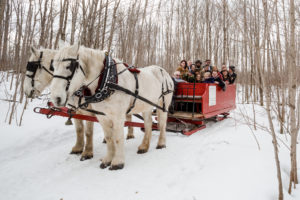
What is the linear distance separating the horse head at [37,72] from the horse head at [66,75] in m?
1.32

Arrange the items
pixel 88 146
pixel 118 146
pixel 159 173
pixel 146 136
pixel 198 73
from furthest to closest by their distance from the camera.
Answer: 1. pixel 198 73
2. pixel 146 136
3. pixel 88 146
4. pixel 118 146
5. pixel 159 173

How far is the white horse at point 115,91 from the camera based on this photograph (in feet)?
7.06

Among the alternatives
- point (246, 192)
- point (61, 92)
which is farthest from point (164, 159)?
point (61, 92)

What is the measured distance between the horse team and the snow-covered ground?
0.31 meters

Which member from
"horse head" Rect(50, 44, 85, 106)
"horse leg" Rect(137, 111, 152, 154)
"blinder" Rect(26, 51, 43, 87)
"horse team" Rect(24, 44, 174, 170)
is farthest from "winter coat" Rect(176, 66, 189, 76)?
"horse head" Rect(50, 44, 85, 106)

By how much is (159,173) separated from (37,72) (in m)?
2.79

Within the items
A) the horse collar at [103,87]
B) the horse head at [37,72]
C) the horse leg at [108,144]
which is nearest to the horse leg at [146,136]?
the horse leg at [108,144]

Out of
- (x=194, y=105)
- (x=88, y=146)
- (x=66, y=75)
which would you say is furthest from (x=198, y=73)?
(x=66, y=75)

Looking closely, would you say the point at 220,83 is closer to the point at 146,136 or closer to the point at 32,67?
the point at 146,136

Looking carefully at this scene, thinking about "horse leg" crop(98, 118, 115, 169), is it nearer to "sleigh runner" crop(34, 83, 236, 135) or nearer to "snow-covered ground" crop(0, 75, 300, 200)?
"snow-covered ground" crop(0, 75, 300, 200)

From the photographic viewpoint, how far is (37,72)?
3.32 m

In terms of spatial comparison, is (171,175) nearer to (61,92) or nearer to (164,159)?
(164,159)

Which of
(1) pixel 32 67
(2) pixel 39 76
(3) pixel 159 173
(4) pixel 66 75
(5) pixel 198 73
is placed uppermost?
(5) pixel 198 73

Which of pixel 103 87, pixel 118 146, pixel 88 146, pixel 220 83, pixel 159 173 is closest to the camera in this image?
pixel 103 87
